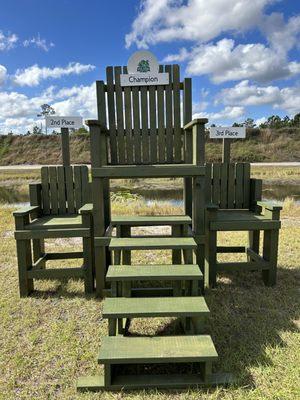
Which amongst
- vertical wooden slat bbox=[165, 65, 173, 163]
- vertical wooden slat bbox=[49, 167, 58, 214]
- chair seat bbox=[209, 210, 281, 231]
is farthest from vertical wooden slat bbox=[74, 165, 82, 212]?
chair seat bbox=[209, 210, 281, 231]

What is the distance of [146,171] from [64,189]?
4.67 feet

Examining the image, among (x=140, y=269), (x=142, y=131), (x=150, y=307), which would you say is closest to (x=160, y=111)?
(x=142, y=131)

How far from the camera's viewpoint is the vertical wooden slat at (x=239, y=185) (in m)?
4.06

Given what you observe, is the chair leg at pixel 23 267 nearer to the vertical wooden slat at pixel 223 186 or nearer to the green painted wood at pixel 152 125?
the green painted wood at pixel 152 125

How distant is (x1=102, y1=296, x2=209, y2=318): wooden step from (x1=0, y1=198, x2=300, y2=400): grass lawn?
0.39 m

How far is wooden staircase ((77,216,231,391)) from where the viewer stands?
1.96m

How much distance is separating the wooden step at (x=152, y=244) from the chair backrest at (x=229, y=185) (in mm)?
1357

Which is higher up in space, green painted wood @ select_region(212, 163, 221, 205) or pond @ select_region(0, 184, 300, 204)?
green painted wood @ select_region(212, 163, 221, 205)

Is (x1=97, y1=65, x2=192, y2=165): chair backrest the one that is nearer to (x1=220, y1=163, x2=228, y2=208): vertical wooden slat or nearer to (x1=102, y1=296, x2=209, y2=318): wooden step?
(x1=220, y1=163, x2=228, y2=208): vertical wooden slat

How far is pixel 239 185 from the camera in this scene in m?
4.10

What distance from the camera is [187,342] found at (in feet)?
6.84

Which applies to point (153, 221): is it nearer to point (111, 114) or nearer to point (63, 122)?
point (111, 114)

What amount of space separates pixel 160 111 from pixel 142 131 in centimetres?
31

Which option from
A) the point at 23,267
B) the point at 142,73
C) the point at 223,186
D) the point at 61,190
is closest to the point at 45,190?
the point at 61,190
